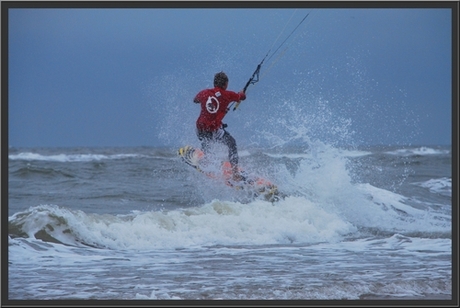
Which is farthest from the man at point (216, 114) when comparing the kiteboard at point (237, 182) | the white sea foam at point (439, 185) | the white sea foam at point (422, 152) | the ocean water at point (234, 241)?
the white sea foam at point (422, 152)

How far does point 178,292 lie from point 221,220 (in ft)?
10.1

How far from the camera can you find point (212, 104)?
860 centimetres

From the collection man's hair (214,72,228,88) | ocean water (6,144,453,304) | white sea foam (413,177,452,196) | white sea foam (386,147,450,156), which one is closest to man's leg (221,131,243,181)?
ocean water (6,144,453,304)

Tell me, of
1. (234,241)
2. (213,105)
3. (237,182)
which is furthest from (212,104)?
(234,241)

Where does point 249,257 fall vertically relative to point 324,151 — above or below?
below

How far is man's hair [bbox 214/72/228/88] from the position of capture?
856cm

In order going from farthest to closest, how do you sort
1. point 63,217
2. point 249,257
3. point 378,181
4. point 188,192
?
point 378,181
point 188,192
point 63,217
point 249,257

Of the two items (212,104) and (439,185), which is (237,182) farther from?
(439,185)

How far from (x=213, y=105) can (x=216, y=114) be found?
136mm

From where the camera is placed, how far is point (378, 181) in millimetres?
14281

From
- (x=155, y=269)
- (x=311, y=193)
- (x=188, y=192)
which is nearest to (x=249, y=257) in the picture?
(x=155, y=269)

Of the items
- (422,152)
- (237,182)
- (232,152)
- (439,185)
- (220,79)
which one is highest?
(422,152)

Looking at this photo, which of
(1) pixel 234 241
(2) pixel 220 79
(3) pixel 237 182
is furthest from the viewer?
(3) pixel 237 182

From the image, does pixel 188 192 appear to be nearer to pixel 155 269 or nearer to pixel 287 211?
pixel 287 211
